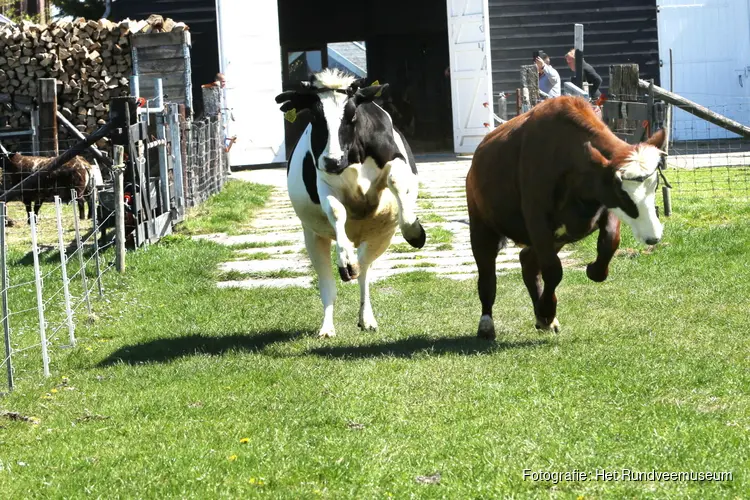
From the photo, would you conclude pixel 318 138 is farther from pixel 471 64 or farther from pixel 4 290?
pixel 471 64

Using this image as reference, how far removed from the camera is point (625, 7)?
24.9m

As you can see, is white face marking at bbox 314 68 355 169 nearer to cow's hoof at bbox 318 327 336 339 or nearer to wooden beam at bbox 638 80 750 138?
cow's hoof at bbox 318 327 336 339

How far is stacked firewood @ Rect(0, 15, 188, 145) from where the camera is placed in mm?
21547

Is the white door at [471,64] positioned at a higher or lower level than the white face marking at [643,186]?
higher

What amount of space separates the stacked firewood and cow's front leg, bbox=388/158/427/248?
46.1ft

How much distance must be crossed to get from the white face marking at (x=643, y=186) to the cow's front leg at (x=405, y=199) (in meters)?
1.79

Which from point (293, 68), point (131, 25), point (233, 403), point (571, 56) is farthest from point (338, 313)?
point (293, 68)

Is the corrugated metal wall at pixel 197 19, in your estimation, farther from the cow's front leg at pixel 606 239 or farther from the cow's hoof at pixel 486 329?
the cow's front leg at pixel 606 239

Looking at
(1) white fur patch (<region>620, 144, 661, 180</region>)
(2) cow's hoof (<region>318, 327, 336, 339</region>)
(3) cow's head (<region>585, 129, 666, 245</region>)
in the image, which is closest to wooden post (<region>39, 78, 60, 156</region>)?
(2) cow's hoof (<region>318, 327, 336, 339</region>)

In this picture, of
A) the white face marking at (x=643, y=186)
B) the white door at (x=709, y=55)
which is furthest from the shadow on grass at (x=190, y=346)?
the white door at (x=709, y=55)

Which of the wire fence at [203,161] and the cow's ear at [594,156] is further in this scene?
the wire fence at [203,161]

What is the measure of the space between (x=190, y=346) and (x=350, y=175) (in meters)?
1.75

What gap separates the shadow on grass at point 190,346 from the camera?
26.3ft

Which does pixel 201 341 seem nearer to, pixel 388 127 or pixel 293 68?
pixel 388 127
